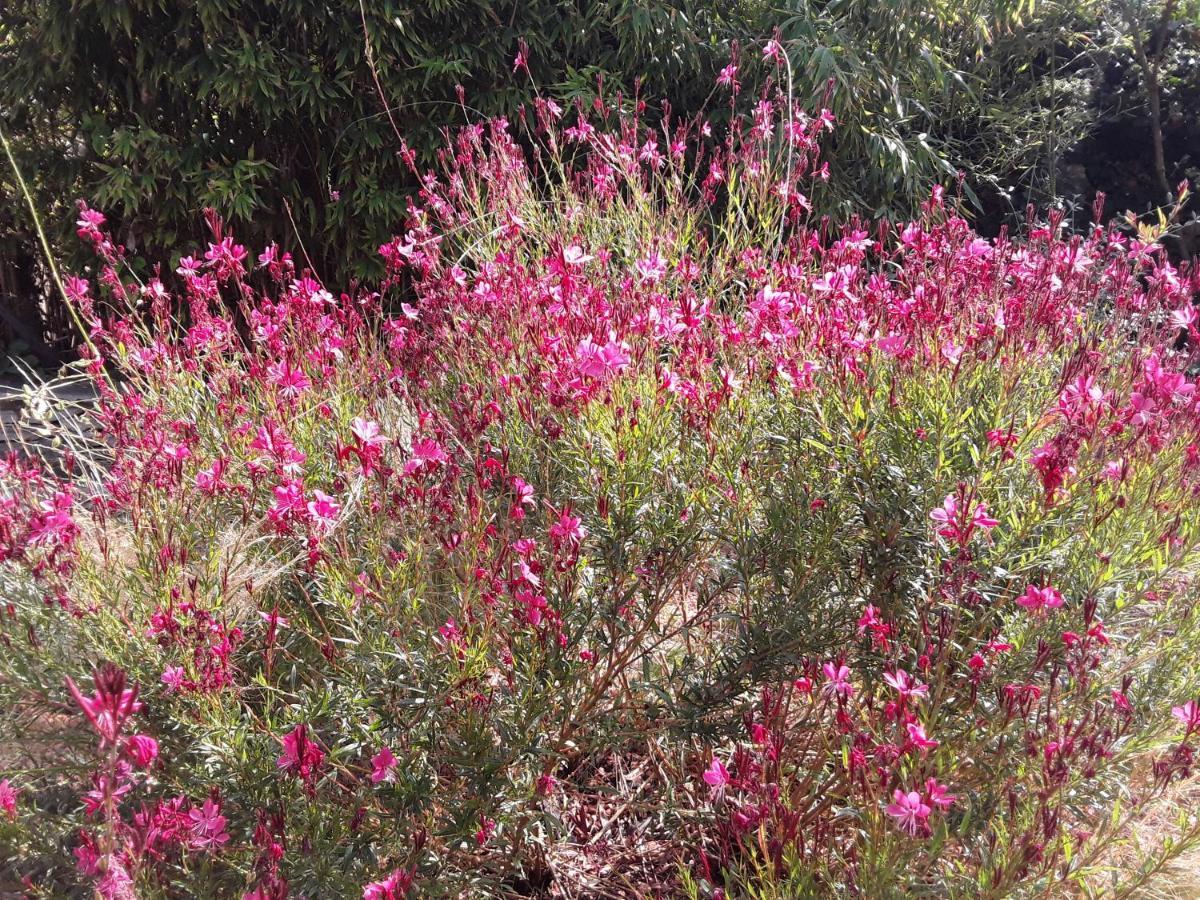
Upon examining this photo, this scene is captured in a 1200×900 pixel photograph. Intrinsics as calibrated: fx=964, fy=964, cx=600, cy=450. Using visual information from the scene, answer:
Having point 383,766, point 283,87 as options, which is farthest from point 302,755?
point 283,87

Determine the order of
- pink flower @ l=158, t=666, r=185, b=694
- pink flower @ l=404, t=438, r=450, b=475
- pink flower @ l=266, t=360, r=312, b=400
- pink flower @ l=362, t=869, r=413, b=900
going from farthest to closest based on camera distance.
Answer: pink flower @ l=266, t=360, r=312, b=400 → pink flower @ l=404, t=438, r=450, b=475 → pink flower @ l=158, t=666, r=185, b=694 → pink flower @ l=362, t=869, r=413, b=900

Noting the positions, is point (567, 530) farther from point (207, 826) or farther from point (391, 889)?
point (207, 826)

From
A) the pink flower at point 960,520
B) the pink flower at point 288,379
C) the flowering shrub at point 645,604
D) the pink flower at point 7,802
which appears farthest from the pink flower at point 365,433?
the pink flower at point 960,520

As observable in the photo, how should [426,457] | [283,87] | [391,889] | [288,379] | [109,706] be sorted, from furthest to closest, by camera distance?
A: [283,87] → [288,379] → [426,457] → [391,889] → [109,706]

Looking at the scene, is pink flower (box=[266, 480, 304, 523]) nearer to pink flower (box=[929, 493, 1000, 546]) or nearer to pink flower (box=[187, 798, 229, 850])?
pink flower (box=[187, 798, 229, 850])

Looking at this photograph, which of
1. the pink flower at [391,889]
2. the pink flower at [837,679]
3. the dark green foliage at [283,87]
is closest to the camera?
the pink flower at [391,889]

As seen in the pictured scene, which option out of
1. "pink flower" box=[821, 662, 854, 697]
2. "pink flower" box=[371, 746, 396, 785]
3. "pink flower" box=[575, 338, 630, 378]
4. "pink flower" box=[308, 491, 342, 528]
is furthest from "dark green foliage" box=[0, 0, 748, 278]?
Answer: "pink flower" box=[821, 662, 854, 697]

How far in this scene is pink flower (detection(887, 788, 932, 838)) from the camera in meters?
1.20

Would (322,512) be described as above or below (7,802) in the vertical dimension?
above

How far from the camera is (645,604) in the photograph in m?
2.06

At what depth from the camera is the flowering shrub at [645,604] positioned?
1.52 meters

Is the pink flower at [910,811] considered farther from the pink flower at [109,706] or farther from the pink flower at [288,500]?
the pink flower at [288,500]

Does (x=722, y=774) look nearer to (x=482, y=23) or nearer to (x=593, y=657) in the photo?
(x=593, y=657)

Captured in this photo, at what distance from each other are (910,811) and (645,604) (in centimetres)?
90
